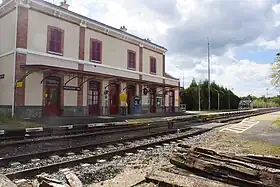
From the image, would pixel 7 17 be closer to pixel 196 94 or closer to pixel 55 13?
pixel 55 13

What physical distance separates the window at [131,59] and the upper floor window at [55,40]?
8152mm

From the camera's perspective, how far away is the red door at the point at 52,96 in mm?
18219

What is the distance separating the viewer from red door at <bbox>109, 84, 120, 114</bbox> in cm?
2365

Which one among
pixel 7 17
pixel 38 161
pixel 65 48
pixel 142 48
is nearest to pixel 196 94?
pixel 142 48

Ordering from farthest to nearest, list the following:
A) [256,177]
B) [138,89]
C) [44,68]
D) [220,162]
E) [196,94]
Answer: [196,94] → [138,89] → [44,68] → [220,162] → [256,177]

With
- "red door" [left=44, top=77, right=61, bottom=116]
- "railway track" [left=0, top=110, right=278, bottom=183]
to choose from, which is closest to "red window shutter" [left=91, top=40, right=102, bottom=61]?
"red door" [left=44, top=77, right=61, bottom=116]

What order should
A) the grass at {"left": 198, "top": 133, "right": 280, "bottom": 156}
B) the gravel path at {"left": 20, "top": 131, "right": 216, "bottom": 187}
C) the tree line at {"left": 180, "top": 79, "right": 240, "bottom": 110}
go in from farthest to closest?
the tree line at {"left": 180, "top": 79, "right": 240, "bottom": 110} < the grass at {"left": 198, "top": 133, "right": 280, "bottom": 156} < the gravel path at {"left": 20, "top": 131, "right": 216, "bottom": 187}

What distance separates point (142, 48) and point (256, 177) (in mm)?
25061

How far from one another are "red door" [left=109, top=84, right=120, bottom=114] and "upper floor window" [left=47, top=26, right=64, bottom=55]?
6.13m

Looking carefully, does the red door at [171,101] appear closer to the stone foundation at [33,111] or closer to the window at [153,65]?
the window at [153,65]

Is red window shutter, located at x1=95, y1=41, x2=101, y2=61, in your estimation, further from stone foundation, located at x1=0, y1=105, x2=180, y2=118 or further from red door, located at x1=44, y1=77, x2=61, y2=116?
red door, located at x1=44, y1=77, x2=61, y2=116

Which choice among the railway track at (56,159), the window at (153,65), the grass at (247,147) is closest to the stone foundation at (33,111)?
the railway track at (56,159)

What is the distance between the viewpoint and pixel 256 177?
401 centimetres

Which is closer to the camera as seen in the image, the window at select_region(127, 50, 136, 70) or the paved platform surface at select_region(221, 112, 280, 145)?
the paved platform surface at select_region(221, 112, 280, 145)
